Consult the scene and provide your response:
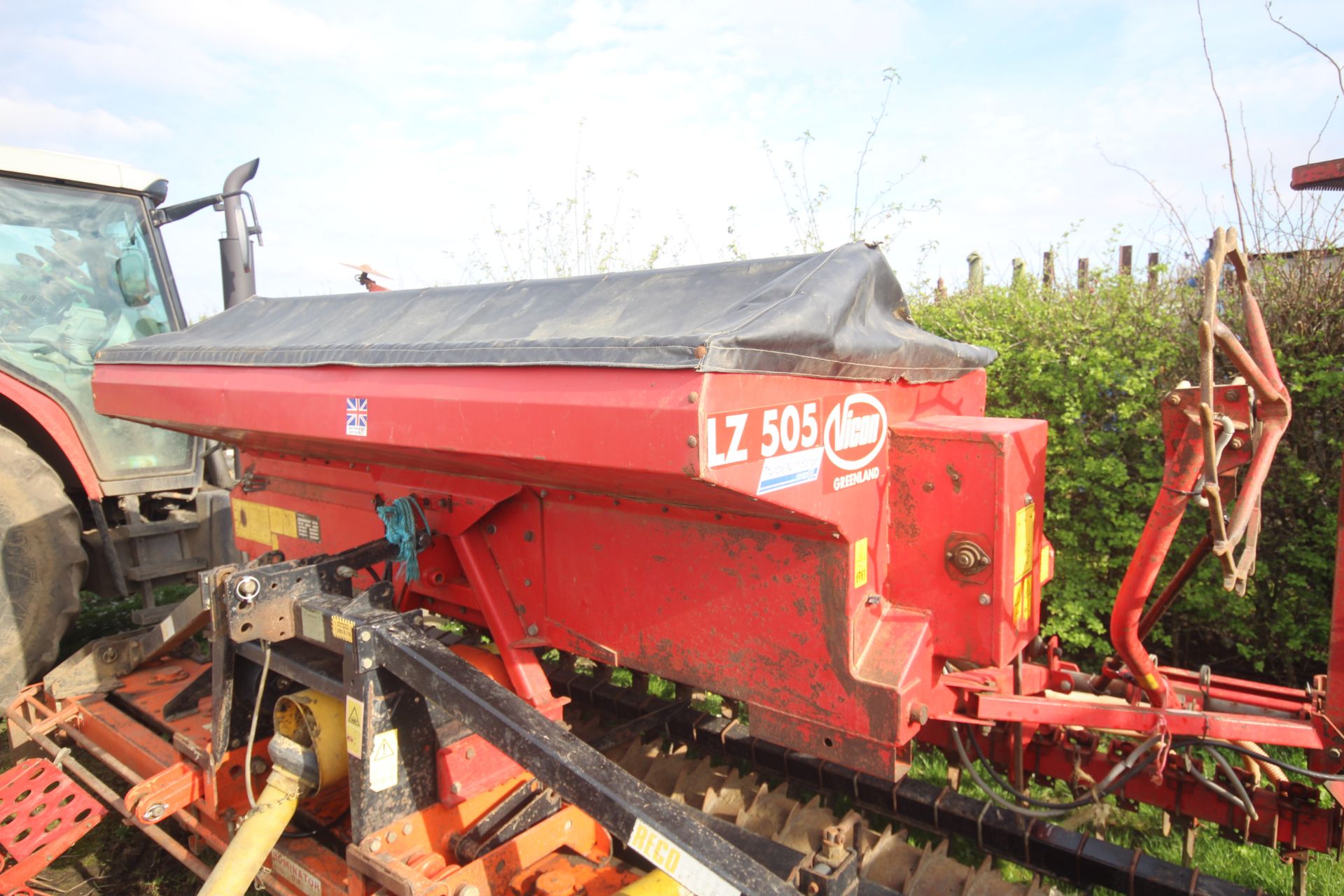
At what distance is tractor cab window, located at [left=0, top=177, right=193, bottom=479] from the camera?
13.8 ft

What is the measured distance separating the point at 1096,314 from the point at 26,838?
492 cm

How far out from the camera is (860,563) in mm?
2150

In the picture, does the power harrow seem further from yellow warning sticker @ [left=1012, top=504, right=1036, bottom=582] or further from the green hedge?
the green hedge

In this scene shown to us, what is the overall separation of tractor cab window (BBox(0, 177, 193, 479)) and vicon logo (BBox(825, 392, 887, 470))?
3.91 meters

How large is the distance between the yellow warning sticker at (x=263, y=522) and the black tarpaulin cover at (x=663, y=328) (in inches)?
28.8

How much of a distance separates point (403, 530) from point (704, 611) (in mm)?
1062

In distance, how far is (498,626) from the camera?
2.73m

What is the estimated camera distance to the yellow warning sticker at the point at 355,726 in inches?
86.1

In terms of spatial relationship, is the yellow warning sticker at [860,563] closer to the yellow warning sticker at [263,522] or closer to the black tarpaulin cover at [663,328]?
the black tarpaulin cover at [663,328]

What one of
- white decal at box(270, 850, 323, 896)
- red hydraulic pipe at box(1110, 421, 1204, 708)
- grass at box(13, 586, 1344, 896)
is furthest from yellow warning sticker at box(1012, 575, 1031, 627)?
white decal at box(270, 850, 323, 896)

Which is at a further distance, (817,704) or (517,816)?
(517,816)

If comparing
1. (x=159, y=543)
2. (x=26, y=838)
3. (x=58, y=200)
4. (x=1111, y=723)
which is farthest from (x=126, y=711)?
(x=1111, y=723)

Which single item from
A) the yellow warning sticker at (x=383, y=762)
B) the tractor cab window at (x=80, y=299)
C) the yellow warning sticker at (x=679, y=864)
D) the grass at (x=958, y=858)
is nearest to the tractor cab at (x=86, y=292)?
the tractor cab window at (x=80, y=299)

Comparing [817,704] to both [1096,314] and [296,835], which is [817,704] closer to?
[296,835]
